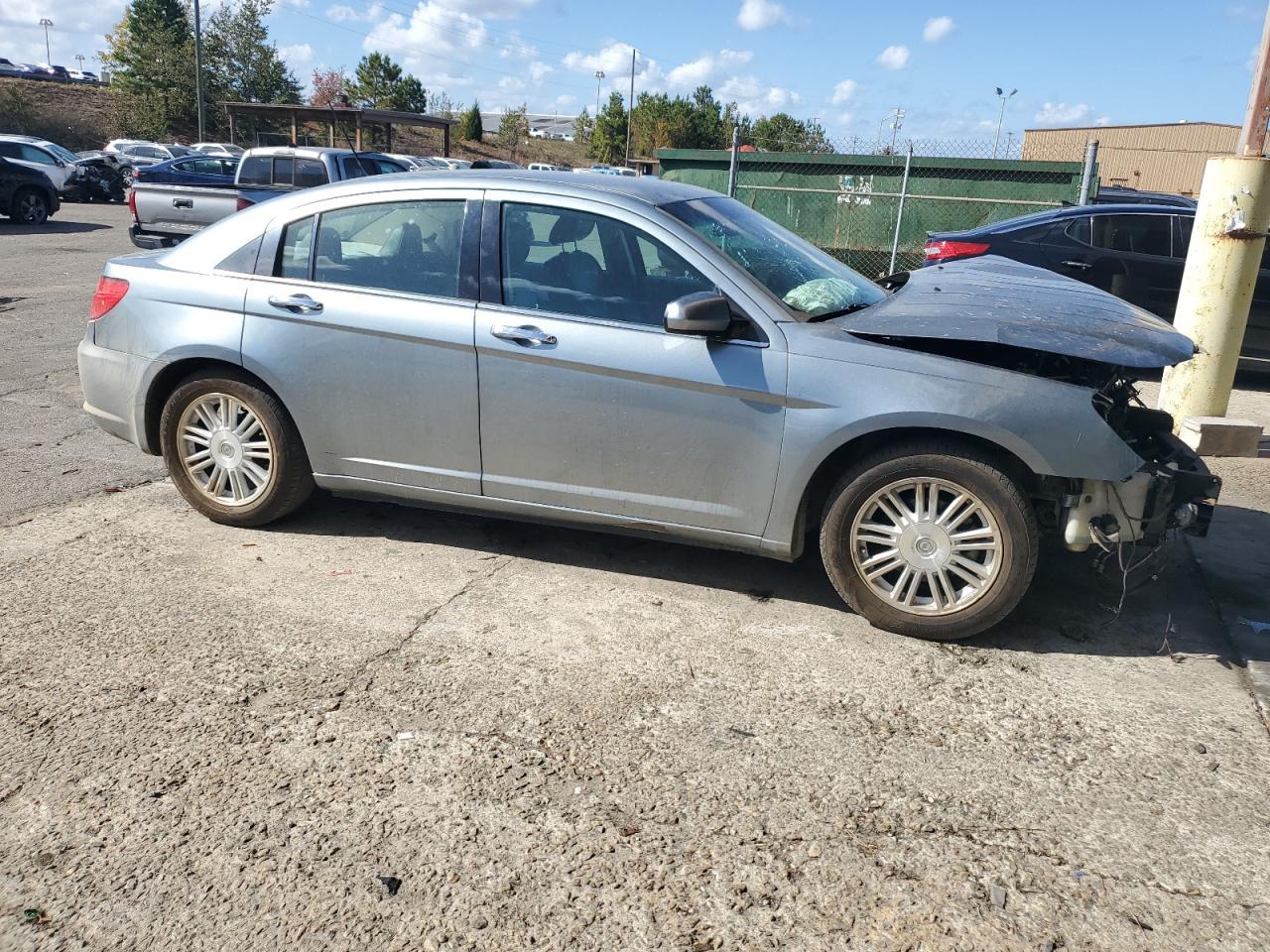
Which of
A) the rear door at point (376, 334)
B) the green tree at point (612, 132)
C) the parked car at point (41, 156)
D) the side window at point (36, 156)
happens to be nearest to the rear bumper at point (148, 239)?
the rear door at point (376, 334)

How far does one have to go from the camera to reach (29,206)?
855 inches

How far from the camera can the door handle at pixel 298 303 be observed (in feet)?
15.6

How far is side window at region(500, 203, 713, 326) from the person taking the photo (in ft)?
14.2

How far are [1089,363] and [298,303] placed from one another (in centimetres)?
345

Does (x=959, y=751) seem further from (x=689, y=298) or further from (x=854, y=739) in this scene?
(x=689, y=298)

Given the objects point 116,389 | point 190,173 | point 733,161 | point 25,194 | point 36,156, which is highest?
point 733,161

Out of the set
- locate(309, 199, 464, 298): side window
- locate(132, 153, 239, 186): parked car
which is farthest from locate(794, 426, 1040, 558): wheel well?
locate(132, 153, 239, 186): parked car

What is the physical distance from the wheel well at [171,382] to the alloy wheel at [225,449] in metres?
0.13

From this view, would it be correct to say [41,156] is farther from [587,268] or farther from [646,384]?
[646,384]

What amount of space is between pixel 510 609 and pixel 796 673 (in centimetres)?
123

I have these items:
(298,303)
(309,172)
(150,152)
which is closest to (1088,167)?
(309,172)

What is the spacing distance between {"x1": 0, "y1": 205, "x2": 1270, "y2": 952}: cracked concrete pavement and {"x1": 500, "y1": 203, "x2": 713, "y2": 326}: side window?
1231mm

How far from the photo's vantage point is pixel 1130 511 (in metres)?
4.01

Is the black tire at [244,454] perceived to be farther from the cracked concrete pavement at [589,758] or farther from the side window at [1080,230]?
the side window at [1080,230]
